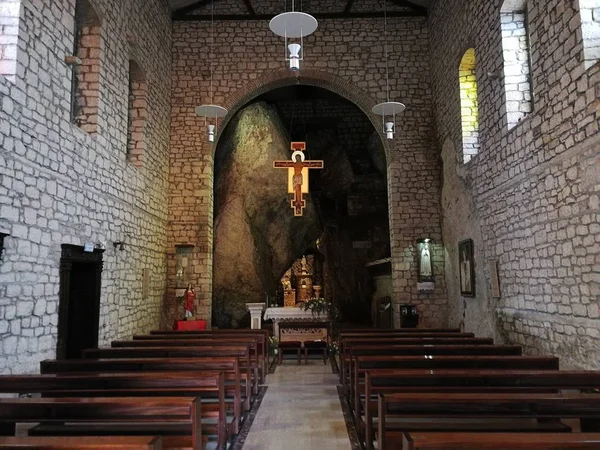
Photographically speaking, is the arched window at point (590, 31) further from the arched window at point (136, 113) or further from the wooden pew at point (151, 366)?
the arched window at point (136, 113)

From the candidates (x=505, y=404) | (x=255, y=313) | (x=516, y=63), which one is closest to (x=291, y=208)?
(x=255, y=313)

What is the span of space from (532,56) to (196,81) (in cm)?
796

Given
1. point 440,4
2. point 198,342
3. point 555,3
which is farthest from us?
point 440,4

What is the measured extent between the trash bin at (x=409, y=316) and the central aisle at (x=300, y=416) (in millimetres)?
3815

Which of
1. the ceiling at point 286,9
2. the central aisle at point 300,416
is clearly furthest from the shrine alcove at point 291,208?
the central aisle at point 300,416

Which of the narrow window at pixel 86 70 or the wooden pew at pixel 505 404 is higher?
the narrow window at pixel 86 70

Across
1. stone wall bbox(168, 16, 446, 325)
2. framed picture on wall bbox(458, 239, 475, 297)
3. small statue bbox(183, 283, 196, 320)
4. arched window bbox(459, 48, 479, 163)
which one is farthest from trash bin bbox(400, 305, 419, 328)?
small statue bbox(183, 283, 196, 320)

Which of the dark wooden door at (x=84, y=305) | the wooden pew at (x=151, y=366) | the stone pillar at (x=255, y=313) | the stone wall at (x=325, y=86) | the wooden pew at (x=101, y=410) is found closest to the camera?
the wooden pew at (x=101, y=410)

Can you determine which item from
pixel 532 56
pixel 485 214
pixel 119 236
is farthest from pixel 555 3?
pixel 119 236

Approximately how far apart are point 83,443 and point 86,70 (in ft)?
22.1

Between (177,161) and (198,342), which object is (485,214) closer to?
(198,342)

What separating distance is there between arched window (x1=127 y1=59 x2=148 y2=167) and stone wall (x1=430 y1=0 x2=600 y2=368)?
652cm

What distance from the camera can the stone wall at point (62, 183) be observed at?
501 centimetres

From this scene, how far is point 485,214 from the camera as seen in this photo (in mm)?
8094
